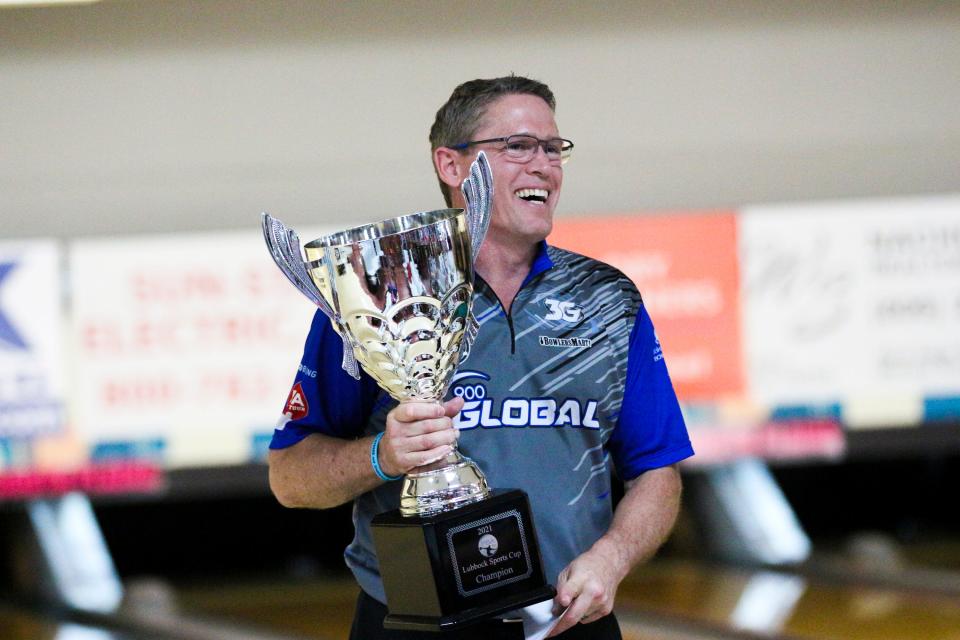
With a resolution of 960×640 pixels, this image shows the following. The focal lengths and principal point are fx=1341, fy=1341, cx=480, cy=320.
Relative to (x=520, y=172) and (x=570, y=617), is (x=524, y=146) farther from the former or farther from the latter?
(x=570, y=617)

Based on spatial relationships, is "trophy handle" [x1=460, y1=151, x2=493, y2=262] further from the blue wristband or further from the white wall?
the white wall

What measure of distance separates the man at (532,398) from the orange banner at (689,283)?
3365 millimetres

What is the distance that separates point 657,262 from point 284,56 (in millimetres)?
1566

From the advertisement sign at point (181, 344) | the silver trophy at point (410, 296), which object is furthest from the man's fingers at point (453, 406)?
the advertisement sign at point (181, 344)

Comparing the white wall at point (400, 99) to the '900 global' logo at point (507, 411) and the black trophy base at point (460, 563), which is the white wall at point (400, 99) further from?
the black trophy base at point (460, 563)

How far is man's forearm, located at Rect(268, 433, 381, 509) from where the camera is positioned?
58.7 inches

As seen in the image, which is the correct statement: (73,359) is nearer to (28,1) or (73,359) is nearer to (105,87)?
(105,87)

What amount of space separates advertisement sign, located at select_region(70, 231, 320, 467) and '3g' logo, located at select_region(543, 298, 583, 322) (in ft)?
11.1

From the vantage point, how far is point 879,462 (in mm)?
6621

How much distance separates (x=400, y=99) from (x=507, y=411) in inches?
138

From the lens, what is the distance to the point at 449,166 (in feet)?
5.34

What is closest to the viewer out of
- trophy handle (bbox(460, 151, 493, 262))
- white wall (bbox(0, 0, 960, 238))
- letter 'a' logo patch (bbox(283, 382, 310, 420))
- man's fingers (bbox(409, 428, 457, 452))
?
man's fingers (bbox(409, 428, 457, 452))

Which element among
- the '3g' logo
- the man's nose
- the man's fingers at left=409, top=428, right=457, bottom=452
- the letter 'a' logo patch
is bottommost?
the man's fingers at left=409, top=428, right=457, bottom=452

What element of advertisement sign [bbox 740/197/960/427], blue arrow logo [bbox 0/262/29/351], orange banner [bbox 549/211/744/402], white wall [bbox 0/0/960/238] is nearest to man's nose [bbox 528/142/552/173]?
white wall [bbox 0/0/960/238]
